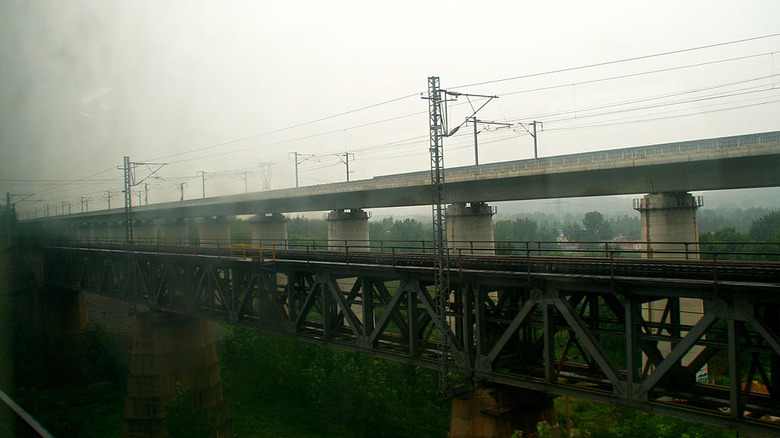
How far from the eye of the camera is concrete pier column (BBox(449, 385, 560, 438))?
10.2 metres

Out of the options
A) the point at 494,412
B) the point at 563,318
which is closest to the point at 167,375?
the point at 494,412

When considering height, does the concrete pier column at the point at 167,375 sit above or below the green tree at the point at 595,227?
below

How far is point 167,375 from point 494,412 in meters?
14.8

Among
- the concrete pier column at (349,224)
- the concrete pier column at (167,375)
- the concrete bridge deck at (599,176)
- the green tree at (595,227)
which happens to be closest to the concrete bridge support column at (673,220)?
the concrete bridge deck at (599,176)

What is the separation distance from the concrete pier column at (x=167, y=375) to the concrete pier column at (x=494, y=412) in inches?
487

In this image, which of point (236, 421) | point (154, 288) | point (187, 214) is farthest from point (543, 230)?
point (187, 214)

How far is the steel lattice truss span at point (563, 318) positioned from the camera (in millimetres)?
6863

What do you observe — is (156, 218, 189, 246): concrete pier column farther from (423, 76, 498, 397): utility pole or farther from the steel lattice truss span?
(423, 76, 498, 397): utility pole

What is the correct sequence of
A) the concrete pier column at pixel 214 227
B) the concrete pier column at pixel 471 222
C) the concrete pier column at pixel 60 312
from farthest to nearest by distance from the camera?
the concrete pier column at pixel 214 227, the concrete pier column at pixel 60 312, the concrete pier column at pixel 471 222

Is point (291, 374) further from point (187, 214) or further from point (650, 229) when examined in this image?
point (187, 214)

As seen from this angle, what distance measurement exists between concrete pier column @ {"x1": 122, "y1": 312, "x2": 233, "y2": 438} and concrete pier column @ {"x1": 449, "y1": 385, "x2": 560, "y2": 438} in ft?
40.6

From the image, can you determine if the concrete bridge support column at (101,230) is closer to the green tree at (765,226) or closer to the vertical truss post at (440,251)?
the vertical truss post at (440,251)

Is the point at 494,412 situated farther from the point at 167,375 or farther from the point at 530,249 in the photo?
the point at 167,375

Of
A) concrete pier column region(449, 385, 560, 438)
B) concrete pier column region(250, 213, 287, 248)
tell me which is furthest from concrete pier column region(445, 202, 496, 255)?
concrete pier column region(250, 213, 287, 248)
